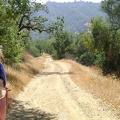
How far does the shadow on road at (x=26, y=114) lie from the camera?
10258 millimetres

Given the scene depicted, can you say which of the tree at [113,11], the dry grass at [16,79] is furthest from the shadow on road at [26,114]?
the tree at [113,11]

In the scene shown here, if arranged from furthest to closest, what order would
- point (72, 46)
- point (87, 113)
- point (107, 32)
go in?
point (72, 46)
point (107, 32)
point (87, 113)

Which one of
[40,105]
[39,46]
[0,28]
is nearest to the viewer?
[40,105]

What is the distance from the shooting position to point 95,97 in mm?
14359

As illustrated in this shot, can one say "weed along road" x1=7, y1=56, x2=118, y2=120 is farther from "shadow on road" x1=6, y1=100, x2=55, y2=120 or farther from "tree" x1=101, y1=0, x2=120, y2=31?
"tree" x1=101, y1=0, x2=120, y2=31

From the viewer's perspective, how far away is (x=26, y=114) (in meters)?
10.9

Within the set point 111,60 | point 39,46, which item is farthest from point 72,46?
point 39,46

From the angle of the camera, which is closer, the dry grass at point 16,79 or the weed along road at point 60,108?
the weed along road at point 60,108

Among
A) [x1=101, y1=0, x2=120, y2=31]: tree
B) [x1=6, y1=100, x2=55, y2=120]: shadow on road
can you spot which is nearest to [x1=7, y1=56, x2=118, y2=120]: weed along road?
[x1=6, y1=100, x2=55, y2=120]: shadow on road

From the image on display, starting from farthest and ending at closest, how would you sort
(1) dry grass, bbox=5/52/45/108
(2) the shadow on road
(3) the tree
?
(3) the tree, (1) dry grass, bbox=5/52/45/108, (2) the shadow on road

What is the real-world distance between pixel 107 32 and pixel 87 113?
2558 centimetres

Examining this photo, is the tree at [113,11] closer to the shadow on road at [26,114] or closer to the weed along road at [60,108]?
the weed along road at [60,108]

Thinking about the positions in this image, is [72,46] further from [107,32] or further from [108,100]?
[108,100]

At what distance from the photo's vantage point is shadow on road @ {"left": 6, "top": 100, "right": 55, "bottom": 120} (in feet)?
33.7
